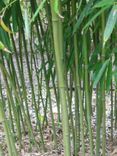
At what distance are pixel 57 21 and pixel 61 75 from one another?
0.19 m

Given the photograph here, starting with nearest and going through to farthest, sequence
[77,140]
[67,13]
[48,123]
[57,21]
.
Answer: [57,21]
[67,13]
[77,140]
[48,123]

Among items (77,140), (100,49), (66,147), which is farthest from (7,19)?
(77,140)

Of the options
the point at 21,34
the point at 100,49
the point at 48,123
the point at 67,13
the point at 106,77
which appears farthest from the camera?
the point at 48,123

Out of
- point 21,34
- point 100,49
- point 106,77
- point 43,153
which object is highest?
point 21,34

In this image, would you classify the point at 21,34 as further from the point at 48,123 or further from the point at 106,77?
the point at 48,123

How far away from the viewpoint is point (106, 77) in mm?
1205

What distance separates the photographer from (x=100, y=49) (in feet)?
4.41

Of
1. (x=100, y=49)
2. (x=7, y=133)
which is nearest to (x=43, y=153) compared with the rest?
(x=7, y=133)

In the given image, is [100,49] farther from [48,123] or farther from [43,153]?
[48,123]

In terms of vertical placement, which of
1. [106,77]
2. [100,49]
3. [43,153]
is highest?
[100,49]

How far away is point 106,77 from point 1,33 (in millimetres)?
423

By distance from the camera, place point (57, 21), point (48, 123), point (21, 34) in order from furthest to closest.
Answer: point (48, 123), point (21, 34), point (57, 21)

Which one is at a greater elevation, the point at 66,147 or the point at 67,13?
the point at 67,13

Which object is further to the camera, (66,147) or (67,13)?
(67,13)
